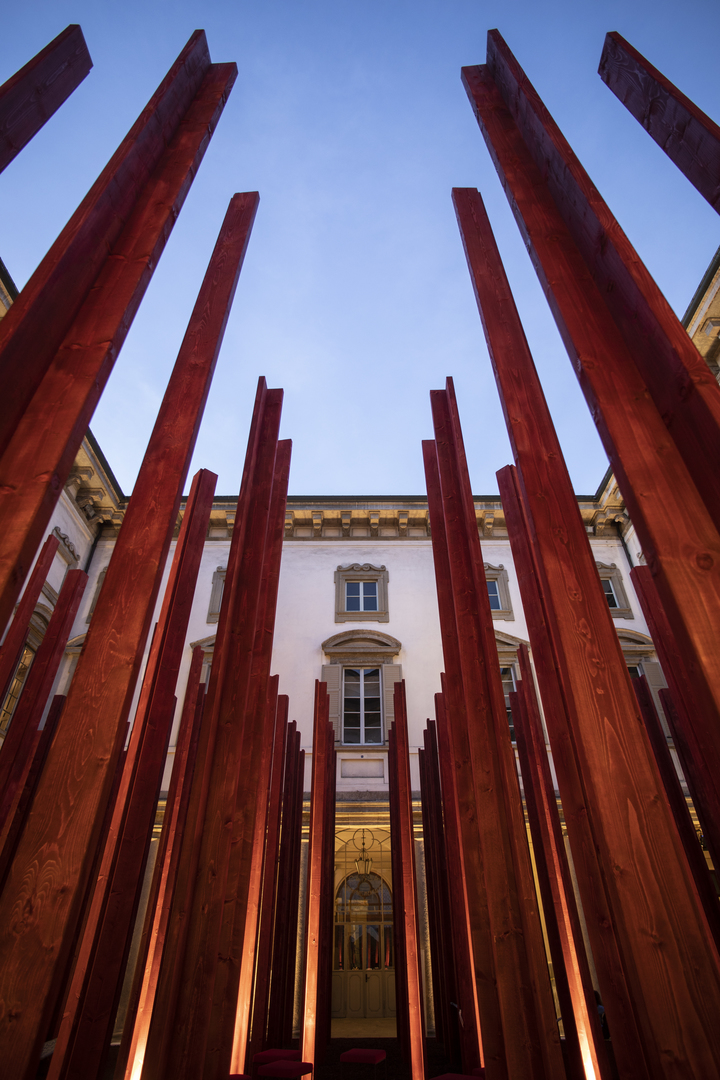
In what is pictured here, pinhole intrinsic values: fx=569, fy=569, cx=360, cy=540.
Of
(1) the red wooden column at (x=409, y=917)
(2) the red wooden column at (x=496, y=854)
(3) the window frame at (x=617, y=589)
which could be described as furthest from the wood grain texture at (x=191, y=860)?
(3) the window frame at (x=617, y=589)

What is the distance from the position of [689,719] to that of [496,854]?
8.93 ft

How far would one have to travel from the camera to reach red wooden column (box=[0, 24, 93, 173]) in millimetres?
2328

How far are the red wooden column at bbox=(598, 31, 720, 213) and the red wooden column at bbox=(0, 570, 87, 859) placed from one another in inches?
285

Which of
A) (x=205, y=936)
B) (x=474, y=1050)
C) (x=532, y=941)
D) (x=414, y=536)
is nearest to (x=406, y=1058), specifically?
(x=474, y=1050)

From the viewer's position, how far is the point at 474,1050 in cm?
495

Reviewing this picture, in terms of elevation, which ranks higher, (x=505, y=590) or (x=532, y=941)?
(x=505, y=590)

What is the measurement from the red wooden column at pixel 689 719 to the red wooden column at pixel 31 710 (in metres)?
6.84

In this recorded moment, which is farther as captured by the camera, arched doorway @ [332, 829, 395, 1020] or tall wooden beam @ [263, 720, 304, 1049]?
arched doorway @ [332, 829, 395, 1020]

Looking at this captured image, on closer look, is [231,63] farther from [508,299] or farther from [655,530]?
[655,530]

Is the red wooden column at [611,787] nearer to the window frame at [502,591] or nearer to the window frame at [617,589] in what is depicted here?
the window frame at [502,591]

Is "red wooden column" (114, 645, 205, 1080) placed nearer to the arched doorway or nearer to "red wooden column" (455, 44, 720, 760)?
"red wooden column" (455, 44, 720, 760)

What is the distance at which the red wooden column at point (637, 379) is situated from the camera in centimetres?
184

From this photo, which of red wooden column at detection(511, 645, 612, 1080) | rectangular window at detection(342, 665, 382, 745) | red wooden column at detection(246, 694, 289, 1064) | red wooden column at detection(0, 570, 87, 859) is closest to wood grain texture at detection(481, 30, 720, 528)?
red wooden column at detection(511, 645, 612, 1080)

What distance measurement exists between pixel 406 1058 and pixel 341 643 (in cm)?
787
